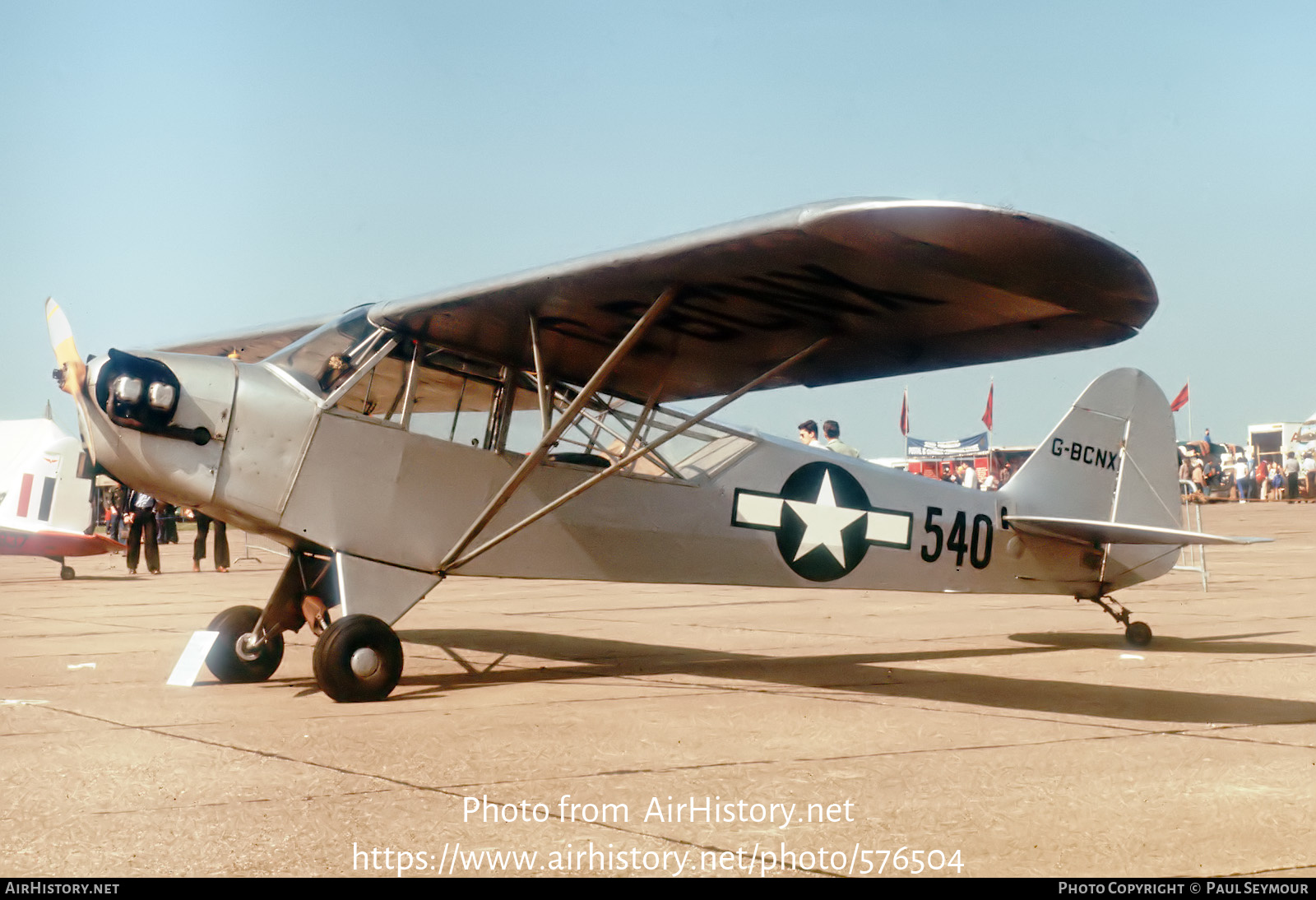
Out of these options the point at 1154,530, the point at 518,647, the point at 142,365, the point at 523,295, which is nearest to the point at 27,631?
the point at 518,647

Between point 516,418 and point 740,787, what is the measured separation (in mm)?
3657

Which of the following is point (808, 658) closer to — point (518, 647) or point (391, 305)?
point (518, 647)

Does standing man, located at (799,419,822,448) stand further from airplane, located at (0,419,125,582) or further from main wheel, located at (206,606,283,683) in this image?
airplane, located at (0,419,125,582)

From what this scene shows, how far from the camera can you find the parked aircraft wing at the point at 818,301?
4711 millimetres

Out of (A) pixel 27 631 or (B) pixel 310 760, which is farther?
(A) pixel 27 631

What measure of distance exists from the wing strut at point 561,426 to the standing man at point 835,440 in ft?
16.8

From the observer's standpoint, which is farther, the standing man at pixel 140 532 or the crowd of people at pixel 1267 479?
the crowd of people at pixel 1267 479

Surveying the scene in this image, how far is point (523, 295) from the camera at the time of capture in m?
6.40

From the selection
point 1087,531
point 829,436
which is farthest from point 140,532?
point 1087,531

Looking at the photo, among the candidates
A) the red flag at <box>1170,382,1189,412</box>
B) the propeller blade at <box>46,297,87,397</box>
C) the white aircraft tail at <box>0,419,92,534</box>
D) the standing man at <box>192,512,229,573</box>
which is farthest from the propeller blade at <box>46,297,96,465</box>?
the red flag at <box>1170,382,1189,412</box>

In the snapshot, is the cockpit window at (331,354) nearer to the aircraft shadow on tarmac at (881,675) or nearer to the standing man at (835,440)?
the aircraft shadow on tarmac at (881,675)

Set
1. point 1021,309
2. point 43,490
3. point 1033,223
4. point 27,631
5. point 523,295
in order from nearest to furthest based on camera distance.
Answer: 1. point 1033,223
2. point 1021,309
3. point 523,295
4. point 27,631
5. point 43,490

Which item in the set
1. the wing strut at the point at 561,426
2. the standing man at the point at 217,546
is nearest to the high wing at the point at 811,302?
the wing strut at the point at 561,426

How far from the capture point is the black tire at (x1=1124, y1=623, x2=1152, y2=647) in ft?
28.1
